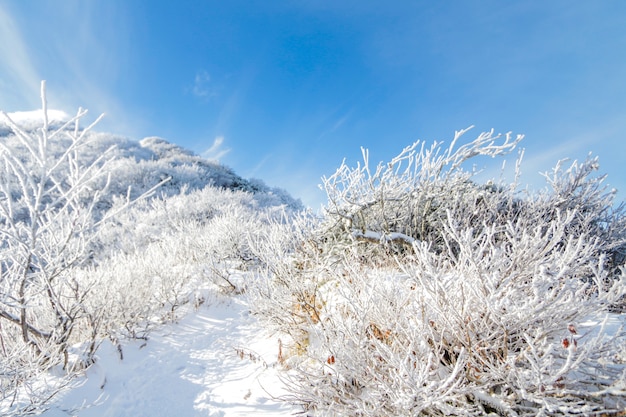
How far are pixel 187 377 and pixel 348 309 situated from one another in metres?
2.52

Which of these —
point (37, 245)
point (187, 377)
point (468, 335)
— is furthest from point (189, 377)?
point (468, 335)

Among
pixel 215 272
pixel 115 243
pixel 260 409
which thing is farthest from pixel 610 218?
pixel 115 243

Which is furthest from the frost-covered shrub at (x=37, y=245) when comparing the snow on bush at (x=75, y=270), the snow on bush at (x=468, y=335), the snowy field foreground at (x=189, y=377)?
the snow on bush at (x=468, y=335)

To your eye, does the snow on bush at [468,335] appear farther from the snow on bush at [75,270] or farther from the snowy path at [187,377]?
the snow on bush at [75,270]

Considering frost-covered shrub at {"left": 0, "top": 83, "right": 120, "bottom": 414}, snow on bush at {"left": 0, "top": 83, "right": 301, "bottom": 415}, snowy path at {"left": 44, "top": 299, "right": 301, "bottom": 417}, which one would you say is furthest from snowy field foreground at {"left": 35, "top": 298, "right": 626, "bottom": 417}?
frost-covered shrub at {"left": 0, "top": 83, "right": 120, "bottom": 414}

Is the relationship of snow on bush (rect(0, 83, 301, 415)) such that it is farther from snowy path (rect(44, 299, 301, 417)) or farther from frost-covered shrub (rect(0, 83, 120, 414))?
snowy path (rect(44, 299, 301, 417))

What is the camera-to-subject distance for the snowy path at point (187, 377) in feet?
9.92

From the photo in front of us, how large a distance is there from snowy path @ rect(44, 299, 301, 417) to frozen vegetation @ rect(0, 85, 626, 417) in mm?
22

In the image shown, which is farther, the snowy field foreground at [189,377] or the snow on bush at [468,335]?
the snowy field foreground at [189,377]

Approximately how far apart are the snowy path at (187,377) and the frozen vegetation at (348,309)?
2 centimetres

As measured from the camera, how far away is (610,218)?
4.15 m

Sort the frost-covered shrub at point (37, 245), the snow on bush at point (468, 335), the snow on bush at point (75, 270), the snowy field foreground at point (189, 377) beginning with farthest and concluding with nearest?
1. the snowy field foreground at point (189, 377)
2. the snow on bush at point (75, 270)
3. the frost-covered shrub at point (37, 245)
4. the snow on bush at point (468, 335)

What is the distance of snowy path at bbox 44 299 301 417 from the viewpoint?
3.02m

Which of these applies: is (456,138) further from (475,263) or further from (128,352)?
(128,352)
